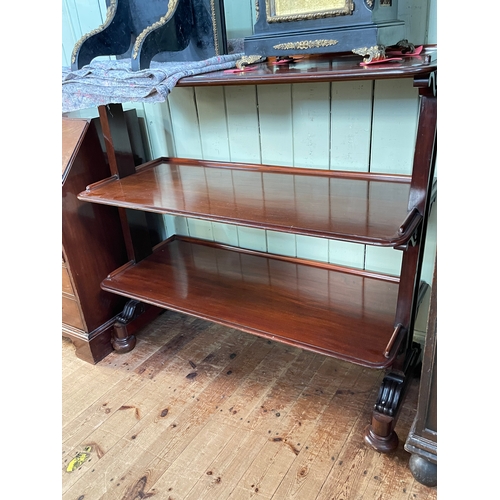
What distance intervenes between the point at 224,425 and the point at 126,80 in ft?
3.59

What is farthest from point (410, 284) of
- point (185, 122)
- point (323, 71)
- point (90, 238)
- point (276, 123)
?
point (90, 238)

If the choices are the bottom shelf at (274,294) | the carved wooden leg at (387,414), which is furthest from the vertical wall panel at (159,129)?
the carved wooden leg at (387,414)

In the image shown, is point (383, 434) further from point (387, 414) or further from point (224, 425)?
point (224, 425)

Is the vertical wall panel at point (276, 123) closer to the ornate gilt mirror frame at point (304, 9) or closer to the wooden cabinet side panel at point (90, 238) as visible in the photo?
the ornate gilt mirror frame at point (304, 9)

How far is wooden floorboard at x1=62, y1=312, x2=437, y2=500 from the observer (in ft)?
3.92

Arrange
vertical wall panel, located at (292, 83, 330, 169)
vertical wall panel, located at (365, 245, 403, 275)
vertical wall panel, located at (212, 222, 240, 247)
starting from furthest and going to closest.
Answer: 1. vertical wall panel, located at (212, 222, 240, 247)
2. vertical wall panel, located at (365, 245, 403, 275)
3. vertical wall panel, located at (292, 83, 330, 169)

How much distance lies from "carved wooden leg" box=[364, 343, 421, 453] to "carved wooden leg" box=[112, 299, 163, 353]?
100 centimetres

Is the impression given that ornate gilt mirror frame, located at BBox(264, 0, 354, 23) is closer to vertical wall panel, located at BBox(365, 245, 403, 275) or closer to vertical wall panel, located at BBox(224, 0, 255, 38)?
vertical wall panel, located at BBox(224, 0, 255, 38)

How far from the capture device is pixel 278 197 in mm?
1287

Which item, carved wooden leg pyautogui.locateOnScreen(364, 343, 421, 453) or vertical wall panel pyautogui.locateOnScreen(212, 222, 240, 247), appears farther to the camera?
vertical wall panel pyautogui.locateOnScreen(212, 222, 240, 247)

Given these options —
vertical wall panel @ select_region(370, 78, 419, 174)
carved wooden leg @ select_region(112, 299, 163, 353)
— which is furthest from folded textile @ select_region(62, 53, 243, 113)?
carved wooden leg @ select_region(112, 299, 163, 353)

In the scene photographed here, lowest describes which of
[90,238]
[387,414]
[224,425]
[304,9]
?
[224,425]

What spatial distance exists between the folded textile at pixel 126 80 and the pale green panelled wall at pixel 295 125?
0.23 metres

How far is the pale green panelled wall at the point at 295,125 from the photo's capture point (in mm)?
1258
